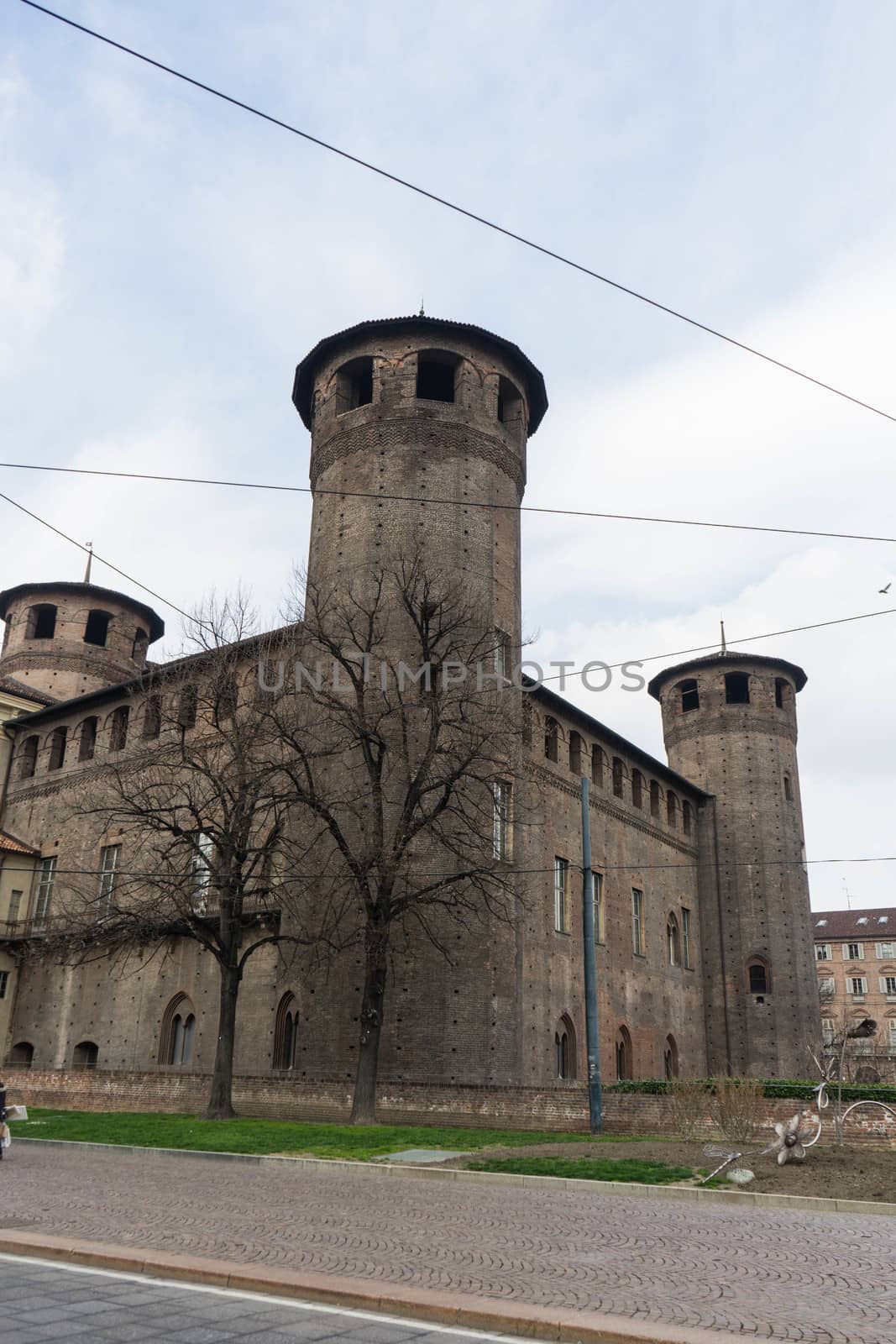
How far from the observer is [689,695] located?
4209 centimetres

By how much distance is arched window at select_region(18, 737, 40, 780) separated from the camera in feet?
111

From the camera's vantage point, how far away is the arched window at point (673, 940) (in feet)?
116

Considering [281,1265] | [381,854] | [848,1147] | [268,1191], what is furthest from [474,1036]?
[281,1265]

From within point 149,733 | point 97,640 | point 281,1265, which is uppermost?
point 97,640

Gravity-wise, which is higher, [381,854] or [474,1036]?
[381,854]

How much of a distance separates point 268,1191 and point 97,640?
3212 cm

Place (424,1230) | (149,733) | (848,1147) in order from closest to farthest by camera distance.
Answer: (424,1230), (848,1147), (149,733)

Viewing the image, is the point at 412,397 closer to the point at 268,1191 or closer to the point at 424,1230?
the point at 268,1191

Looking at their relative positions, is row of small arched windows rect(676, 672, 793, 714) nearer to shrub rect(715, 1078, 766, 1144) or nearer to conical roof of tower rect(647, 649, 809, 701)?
conical roof of tower rect(647, 649, 809, 701)

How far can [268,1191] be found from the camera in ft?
36.2

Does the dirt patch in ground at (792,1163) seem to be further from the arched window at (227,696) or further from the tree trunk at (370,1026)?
the arched window at (227,696)

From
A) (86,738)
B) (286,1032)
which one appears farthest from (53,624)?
(286,1032)

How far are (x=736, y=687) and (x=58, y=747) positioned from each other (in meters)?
23.4

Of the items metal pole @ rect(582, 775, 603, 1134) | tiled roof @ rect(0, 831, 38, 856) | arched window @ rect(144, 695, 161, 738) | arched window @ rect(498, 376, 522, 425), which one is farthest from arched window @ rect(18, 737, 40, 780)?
metal pole @ rect(582, 775, 603, 1134)
